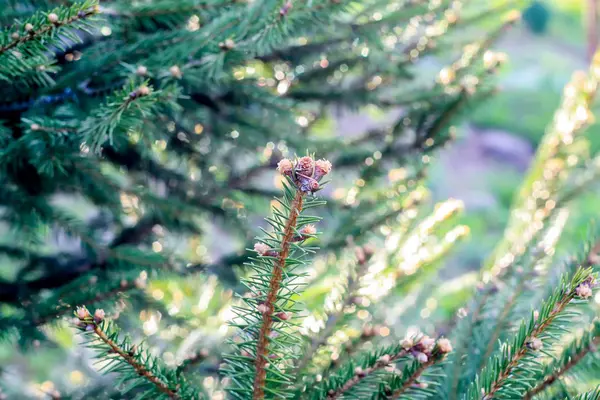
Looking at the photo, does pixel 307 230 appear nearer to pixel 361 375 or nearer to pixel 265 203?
pixel 361 375

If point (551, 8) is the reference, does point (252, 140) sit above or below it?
below

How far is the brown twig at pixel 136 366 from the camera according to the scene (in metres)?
0.39

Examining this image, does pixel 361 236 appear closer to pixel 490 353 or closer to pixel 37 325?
A: pixel 490 353

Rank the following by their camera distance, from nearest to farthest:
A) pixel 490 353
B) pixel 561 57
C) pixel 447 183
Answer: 1. pixel 490 353
2. pixel 447 183
3. pixel 561 57

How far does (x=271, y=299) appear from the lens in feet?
1.28

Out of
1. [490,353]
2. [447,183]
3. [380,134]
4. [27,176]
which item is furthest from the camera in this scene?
[447,183]

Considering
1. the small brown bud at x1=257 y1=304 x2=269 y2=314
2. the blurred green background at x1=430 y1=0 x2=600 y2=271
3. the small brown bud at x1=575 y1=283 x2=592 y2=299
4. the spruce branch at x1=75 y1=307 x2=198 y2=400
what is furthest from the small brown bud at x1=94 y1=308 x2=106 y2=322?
the blurred green background at x1=430 y1=0 x2=600 y2=271

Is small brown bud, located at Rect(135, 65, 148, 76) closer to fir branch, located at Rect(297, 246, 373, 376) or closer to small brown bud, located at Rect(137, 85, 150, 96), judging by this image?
small brown bud, located at Rect(137, 85, 150, 96)

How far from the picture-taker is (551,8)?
5.15m

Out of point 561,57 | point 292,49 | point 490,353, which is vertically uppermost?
point 561,57

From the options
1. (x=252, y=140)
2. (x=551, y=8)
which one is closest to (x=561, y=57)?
(x=551, y=8)

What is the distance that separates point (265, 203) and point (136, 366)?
1.90 feet

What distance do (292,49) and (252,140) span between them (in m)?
0.16

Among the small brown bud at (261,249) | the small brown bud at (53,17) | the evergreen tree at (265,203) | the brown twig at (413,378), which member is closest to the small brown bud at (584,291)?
the evergreen tree at (265,203)
